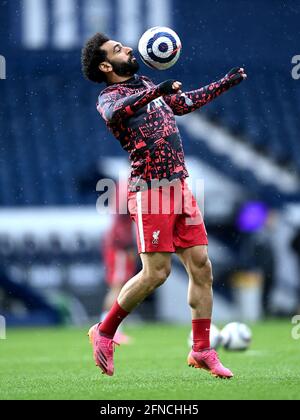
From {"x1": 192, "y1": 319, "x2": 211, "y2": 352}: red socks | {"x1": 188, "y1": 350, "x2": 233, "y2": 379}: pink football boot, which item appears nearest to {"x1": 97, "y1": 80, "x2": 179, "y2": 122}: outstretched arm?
{"x1": 192, "y1": 319, "x2": 211, "y2": 352}: red socks

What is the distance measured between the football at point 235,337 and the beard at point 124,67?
2.68 meters

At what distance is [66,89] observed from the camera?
58.0 feet

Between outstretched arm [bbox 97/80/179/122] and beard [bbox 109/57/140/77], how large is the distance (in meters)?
0.20

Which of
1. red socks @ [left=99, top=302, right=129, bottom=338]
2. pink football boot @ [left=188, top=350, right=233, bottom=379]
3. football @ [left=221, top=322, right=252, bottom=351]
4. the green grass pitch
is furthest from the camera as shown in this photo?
football @ [left=221, top=322, right=252, bottom=351]

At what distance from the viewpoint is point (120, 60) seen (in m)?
6.25

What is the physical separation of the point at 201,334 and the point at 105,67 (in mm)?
1652

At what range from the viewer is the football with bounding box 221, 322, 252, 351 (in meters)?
8.22

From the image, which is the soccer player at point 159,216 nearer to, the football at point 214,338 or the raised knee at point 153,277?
the raised knee at point 153,277

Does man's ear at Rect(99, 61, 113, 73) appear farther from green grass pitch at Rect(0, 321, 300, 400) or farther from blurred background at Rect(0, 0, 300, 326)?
blurred background at Rect(0, 0, 300, 326)

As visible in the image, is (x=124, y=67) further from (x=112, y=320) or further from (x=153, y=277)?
(x=112, y=320)

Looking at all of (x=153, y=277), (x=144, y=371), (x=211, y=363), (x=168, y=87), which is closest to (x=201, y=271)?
(x=153, y=277)

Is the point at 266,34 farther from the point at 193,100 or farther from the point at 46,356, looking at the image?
the point at 193,100

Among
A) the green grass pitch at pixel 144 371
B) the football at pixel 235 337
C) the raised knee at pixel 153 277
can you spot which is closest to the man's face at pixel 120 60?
the raised knee at pixel 153 277

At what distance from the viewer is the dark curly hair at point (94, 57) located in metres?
6.30
